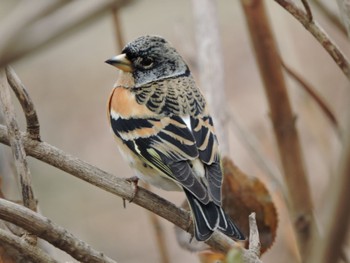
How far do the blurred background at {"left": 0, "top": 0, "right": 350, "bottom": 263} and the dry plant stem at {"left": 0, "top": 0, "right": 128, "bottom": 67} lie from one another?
298cm

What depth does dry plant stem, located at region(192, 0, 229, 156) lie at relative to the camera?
2828 mm

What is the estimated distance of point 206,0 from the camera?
9.41 feet

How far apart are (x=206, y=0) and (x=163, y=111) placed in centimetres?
51

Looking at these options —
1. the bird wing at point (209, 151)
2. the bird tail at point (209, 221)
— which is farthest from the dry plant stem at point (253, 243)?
the bird wing at point (209, 151)

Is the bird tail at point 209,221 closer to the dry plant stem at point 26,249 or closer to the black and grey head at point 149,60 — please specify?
the dry plant stem at point 26,249

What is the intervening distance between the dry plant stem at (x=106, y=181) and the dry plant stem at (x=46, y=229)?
0.96 ft

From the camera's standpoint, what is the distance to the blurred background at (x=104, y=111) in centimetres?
489

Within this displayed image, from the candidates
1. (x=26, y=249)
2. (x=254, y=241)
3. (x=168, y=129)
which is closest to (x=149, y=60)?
(x=168, y=129)

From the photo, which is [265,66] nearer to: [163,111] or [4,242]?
[163,111]

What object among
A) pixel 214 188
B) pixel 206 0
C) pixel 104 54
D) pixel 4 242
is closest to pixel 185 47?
pixel 206 0

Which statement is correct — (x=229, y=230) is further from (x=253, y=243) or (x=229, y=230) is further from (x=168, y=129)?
(x=168, y=129)

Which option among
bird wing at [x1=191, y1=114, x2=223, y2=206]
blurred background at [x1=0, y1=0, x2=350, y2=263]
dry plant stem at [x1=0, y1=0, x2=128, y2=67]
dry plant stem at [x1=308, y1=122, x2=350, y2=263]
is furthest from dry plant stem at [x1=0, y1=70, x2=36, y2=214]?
blurred background at [x1=0, y1=0, x2=350, y2=263]

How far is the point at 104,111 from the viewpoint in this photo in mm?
6203

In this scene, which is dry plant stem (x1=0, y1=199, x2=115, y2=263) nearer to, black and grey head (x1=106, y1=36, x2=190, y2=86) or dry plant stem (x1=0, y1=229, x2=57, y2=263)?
dry plant stem (x1=0, y1=229, x2=57, y2=263)
